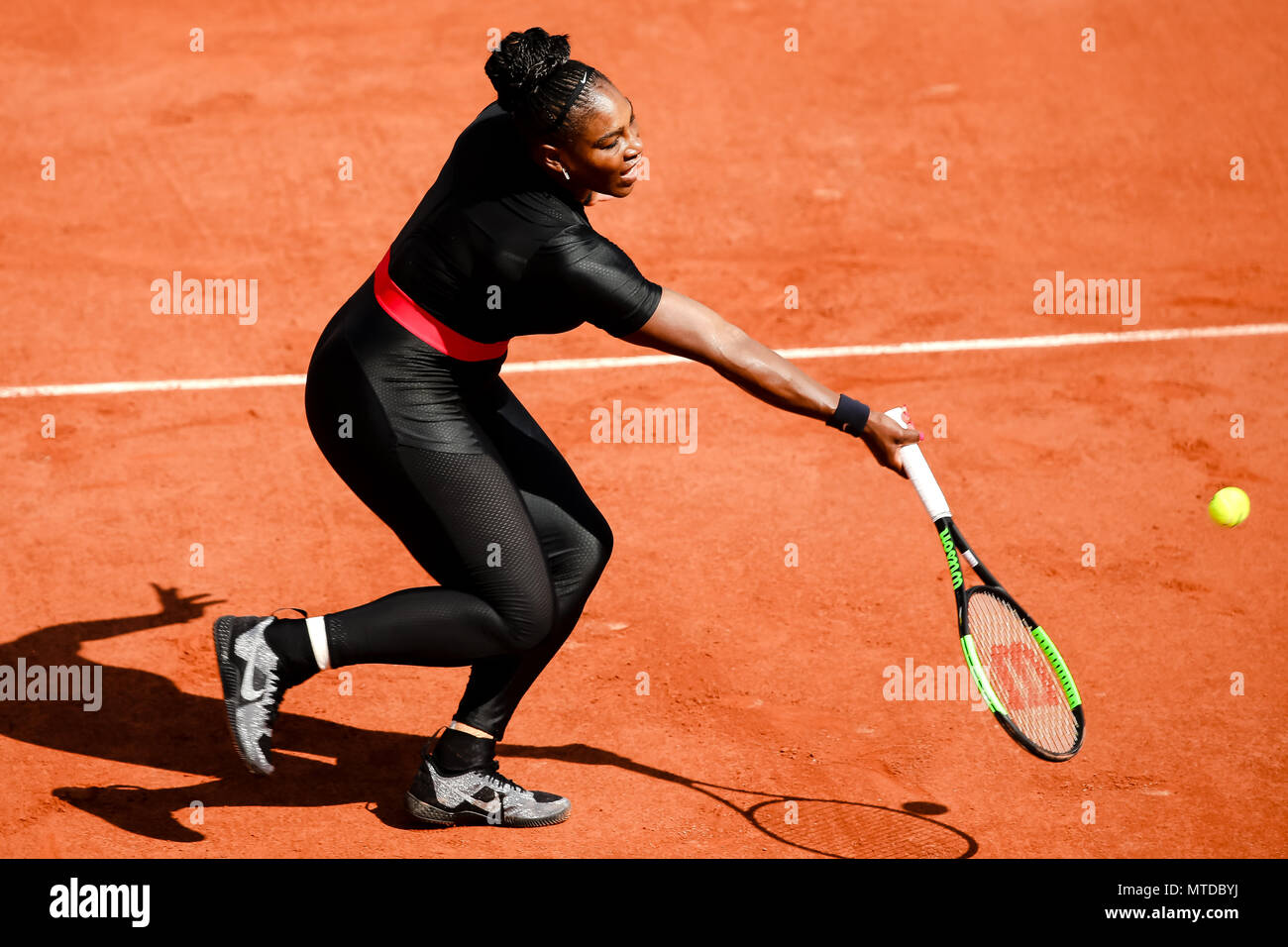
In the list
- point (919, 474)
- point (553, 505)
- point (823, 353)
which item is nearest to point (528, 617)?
point (553, 505)

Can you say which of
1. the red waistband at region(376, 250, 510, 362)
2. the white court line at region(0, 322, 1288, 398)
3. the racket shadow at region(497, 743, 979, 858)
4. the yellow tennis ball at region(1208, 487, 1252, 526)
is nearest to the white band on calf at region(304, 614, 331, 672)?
the red waistband at region(376, 250, 510, 362)

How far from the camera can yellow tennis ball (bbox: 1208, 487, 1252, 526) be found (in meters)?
5.98

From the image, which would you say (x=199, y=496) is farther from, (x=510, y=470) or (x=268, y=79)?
(x=268, y=79)

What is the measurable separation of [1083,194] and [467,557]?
6.45 m

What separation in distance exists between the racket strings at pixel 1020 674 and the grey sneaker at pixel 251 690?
2.11m

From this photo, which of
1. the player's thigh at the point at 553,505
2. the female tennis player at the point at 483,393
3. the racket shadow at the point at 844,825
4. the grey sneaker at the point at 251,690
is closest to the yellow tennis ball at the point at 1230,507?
the racket shadow at the point at 844,825

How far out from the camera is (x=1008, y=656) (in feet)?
15.7

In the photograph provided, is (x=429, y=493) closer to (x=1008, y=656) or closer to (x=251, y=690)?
(x=251, y=690)

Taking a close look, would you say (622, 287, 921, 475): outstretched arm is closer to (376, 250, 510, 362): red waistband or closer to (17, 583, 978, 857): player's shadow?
(376, 250, 510, 362): red waistband

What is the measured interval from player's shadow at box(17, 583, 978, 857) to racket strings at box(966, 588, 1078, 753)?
1.38 feet

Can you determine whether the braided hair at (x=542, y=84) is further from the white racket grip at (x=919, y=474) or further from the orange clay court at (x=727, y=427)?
the orange clay court at (x=727, y=427)

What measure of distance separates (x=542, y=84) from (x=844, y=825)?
245 centimetres

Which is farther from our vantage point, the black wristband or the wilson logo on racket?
the wilson logo on racket

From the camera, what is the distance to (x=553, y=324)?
4227mm
